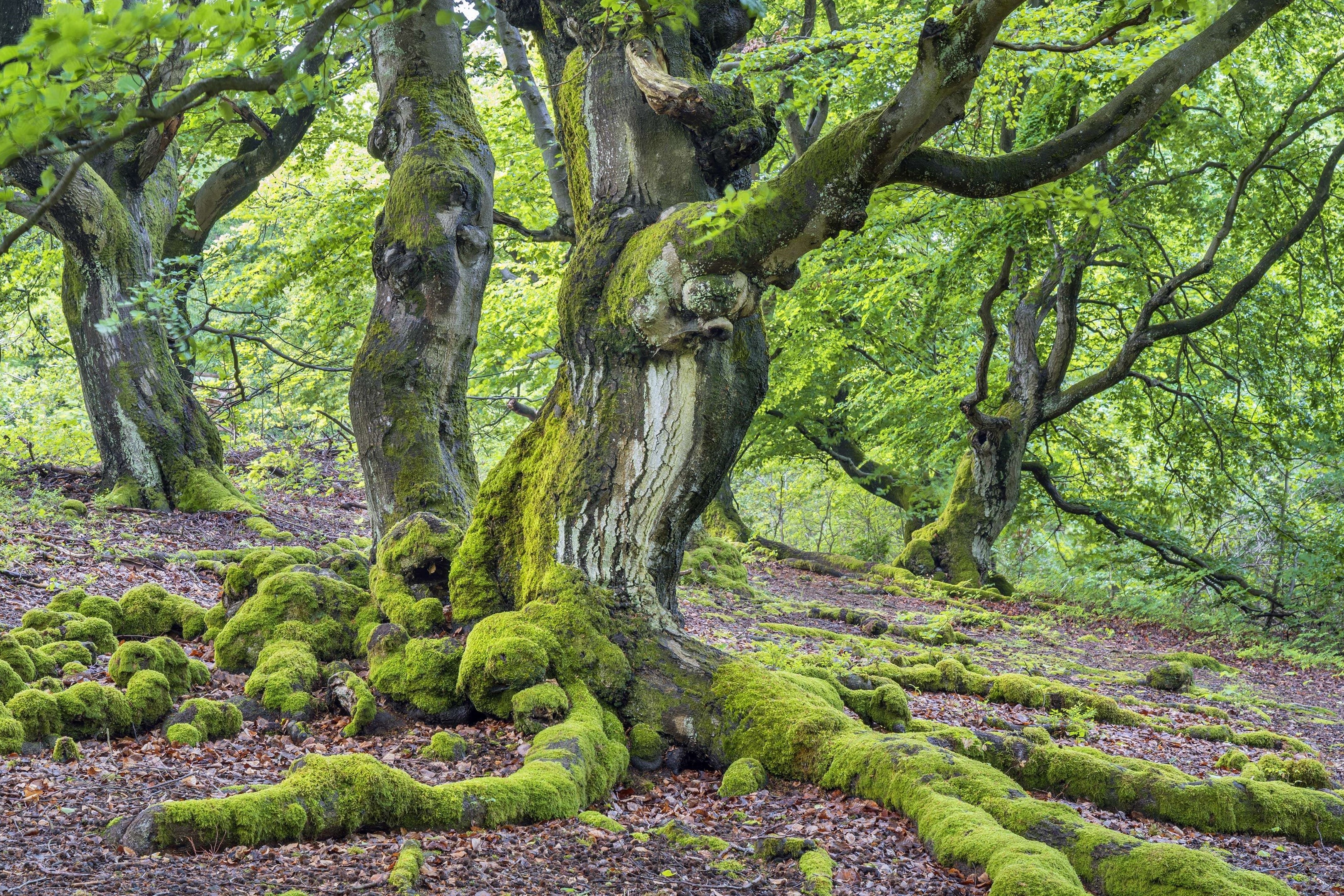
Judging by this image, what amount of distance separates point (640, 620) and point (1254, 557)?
1260 centimetres

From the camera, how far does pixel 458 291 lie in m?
7.02

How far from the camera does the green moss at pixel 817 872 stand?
11.1 feet

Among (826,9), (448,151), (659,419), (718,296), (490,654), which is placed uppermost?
(826,9)

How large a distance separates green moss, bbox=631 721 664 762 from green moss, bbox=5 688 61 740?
2.71m

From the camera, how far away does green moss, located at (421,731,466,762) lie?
174 inches

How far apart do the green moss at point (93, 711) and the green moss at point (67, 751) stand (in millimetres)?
234

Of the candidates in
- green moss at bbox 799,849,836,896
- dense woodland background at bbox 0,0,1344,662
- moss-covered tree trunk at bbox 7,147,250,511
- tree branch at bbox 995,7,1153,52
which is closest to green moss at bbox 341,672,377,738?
green moss at bbox 799,849,836,896

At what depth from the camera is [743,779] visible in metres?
4.46

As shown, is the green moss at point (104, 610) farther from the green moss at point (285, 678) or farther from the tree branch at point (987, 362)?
the tree branch at point (987, 362)

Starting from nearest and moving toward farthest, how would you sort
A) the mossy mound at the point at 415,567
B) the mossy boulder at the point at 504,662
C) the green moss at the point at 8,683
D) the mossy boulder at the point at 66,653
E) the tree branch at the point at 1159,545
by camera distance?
the green moss at the point at 8,683
the mossy boulder at the point at 504,662
the mossy boulder at the point at 66,653
the mossy mound at the point at 415,567
the tree branch at the point at 1159,545

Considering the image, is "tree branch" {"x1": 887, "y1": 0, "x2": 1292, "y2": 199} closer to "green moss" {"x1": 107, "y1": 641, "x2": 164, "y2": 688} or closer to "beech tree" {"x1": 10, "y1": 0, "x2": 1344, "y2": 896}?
"beech tree" {"x1": 10, "y1": 0, "x2": 1344, "y2": 896}

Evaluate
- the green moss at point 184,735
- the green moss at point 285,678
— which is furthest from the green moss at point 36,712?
the green moss at point 285,678

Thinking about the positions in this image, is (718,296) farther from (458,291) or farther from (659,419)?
(458,291)

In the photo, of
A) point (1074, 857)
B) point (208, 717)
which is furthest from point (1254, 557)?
point (208, 717)
